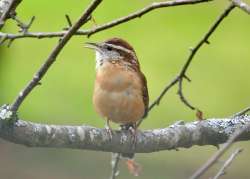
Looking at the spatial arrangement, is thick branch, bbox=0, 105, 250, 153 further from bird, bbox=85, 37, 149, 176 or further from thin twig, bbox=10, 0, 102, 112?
bird, bbox=85, 37, 149, 176

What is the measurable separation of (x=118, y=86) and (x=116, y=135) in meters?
0.67

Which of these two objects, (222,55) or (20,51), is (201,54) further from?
(20,51)

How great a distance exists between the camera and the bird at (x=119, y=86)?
16.8 ft

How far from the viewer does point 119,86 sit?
5.15 meters

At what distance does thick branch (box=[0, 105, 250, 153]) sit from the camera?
13.0 feet

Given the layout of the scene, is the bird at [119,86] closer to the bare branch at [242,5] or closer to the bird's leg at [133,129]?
the bird's leg at [133,129]

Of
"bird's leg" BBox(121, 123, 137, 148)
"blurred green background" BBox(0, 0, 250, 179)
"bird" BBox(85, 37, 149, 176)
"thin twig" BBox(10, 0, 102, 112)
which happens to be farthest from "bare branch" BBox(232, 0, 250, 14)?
"blurred green background" BBox(0, 0, 250, 179)

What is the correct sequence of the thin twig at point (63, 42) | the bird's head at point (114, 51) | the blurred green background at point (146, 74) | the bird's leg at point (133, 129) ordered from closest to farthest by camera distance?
the thin twig at point (63, 42) < the bird's leg at point (133, 129) < the bird's head at point (114, 51) < the blurred green background at point (146, 74)

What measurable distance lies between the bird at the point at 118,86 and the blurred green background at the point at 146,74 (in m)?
4.51

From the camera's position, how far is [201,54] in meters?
12.1

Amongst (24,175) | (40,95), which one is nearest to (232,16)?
(40,95)

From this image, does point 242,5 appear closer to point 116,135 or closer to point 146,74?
point 116,135

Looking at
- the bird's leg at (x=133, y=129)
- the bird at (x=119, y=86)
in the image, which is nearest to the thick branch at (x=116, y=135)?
the bird's leg at (x=133, y=129)

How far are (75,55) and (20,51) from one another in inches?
33.1
